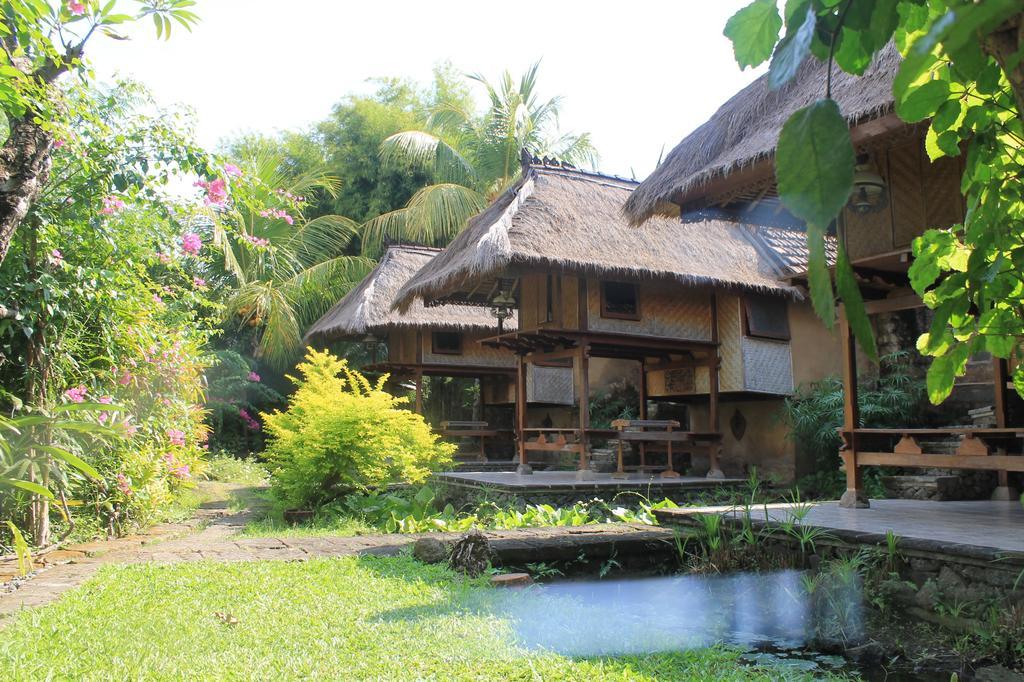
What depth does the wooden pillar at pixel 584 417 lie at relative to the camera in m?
9.60

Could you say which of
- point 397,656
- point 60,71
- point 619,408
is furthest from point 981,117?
point 619,408

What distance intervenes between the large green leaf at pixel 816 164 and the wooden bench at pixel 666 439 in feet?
29.7

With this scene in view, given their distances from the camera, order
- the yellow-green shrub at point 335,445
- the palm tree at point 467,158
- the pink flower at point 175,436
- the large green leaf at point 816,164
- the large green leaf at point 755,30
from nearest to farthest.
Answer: the large green leaf at point 816,164 < the large green leaf at point 755,30 < the pink flower at point 175,436 < the yellow-green shrub at point 335,445 < the palm tree at point 467,158

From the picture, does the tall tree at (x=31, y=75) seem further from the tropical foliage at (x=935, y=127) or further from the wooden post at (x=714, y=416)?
the wooden post at (x=714, y=416)

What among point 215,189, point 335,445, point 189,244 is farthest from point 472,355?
point 215,189

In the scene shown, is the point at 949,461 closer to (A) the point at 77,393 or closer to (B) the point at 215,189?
(B) the point at 215,189

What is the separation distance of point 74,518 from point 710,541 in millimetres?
4724

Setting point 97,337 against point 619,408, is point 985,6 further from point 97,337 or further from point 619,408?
point 619,408

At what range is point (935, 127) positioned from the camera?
1105 mm

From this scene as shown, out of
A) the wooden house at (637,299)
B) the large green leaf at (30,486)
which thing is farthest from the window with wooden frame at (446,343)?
the large green leaf at (30,486)

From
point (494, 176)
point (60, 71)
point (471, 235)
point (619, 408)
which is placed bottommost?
point (619, 408)

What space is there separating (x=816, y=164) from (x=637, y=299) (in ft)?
32.3

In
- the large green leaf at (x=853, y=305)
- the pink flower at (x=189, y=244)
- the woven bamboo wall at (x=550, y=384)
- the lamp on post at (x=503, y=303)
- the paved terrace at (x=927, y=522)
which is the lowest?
the paved terrace at (x=927, y=522)

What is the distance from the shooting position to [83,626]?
3.33 metres
